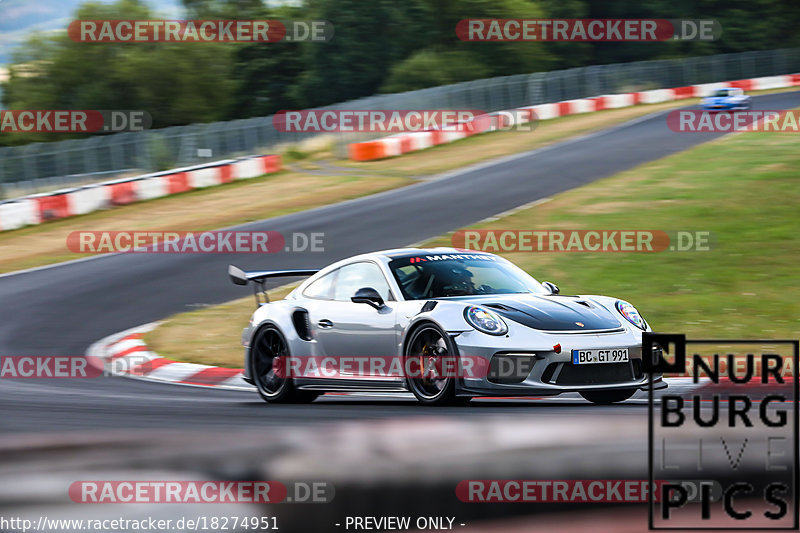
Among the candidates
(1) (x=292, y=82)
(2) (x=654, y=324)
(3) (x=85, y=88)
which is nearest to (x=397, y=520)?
(2) (x=654, y=324)

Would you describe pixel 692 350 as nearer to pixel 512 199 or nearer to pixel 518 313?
pixel 518 313

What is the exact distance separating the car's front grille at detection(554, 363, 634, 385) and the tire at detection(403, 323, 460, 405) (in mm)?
708

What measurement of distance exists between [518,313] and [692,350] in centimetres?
313

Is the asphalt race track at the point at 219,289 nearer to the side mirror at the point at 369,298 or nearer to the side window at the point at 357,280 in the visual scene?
the side mirror at the point at 369,298

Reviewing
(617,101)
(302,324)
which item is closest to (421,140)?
(617,101)

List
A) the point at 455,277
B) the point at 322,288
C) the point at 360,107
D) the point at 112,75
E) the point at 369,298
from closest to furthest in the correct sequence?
1. the point at 369,298
2. the point at 455,277
3. the point at 322,288
4. the point at 360,107
5. the point at 112,75

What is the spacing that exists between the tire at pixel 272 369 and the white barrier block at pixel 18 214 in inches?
594

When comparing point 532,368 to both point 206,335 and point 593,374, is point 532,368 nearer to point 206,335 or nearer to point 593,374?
point 593,374

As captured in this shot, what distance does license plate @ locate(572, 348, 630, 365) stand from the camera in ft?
23.2

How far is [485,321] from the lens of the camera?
7.27 m

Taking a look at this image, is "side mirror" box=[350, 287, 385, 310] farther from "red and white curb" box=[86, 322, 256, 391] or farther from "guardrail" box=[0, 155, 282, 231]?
"guardrail" box=[0, 155, 282, 231]

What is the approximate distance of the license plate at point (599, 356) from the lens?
23.2 ft

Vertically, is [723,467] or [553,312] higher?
[723,467]

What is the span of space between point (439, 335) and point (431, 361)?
19 centimetres
